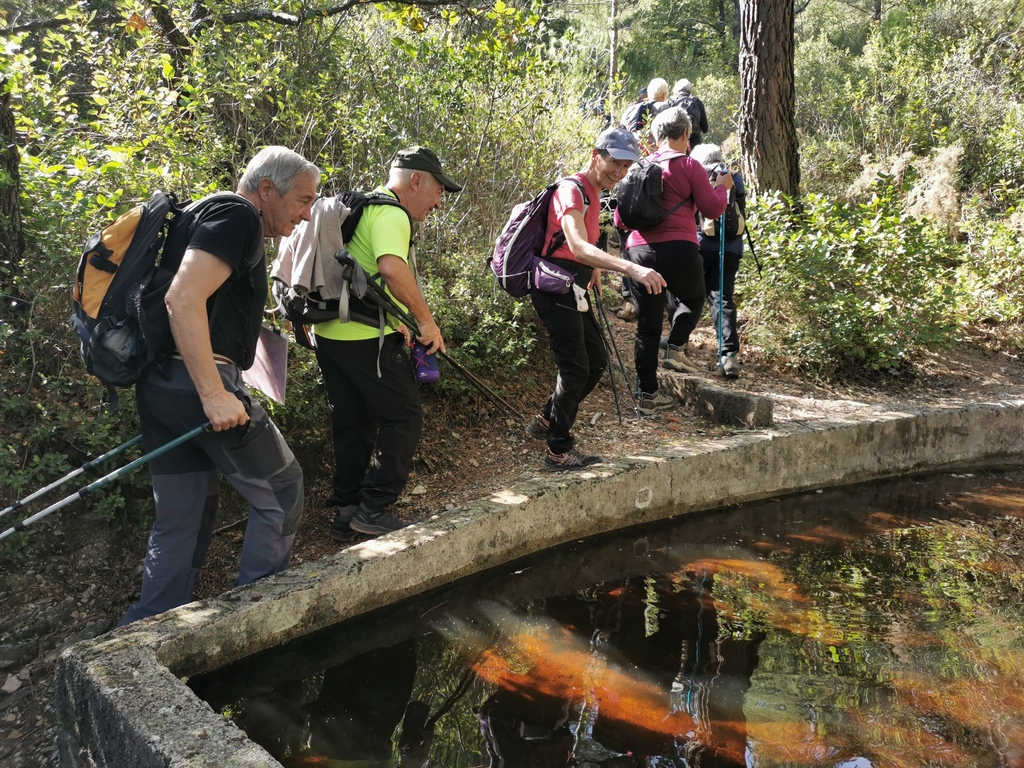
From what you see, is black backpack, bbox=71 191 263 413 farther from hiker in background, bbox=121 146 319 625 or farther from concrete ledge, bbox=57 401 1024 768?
concrete ledge, bbox=57 401 1024 768

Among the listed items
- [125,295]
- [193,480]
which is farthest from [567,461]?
[125,295]

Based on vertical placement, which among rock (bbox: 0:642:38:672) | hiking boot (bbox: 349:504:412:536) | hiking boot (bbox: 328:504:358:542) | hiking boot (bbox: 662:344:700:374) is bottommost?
rock (bbox: 0:642:38:672)

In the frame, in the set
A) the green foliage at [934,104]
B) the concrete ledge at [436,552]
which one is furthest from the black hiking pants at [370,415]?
the green foliage at [934,104]

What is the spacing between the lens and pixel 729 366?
20.9 ft

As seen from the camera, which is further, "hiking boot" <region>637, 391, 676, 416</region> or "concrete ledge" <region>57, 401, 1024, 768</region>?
"hiking boot" <region>637, 391, 676, 416</region>

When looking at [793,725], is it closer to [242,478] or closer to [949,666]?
[949,666]

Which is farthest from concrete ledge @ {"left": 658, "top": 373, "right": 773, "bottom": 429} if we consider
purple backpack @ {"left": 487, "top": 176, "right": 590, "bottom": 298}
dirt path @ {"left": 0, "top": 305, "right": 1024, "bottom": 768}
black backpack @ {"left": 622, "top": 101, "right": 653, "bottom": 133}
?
black backpack @ {"left": 622, "top": 101, "right": 653, "bottom": 133}

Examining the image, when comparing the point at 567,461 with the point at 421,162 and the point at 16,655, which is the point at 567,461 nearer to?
the point at 421,162

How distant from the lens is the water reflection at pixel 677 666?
108 inches

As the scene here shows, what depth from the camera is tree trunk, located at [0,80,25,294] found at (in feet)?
13.1

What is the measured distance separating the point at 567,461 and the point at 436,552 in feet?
4.22

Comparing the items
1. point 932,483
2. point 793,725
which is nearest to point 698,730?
point 793,725

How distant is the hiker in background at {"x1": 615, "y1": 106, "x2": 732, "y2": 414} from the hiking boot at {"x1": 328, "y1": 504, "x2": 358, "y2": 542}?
2.34 m

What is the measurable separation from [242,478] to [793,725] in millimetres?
2184
